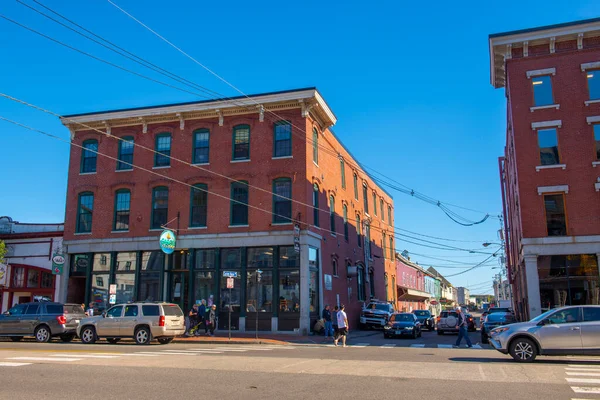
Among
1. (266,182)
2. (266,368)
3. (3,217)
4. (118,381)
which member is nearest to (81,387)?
(118,381)

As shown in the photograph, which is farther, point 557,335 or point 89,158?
point 89,158

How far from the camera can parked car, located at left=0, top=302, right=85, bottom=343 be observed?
73.8 feet

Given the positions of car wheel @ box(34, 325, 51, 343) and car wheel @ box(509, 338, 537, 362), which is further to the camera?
Answer: car wheel @ box(34, 325, 51, 343)

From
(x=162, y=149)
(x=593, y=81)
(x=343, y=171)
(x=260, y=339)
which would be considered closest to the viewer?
(x=260, y=339)

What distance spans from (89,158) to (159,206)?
6.09 meters

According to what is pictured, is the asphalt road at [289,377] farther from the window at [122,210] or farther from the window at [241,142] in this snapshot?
the window at [122,210]

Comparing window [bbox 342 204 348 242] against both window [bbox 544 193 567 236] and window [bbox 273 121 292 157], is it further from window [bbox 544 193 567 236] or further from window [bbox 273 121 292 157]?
window [bbox 544 193 567 236]

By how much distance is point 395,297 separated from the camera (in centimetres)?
5456

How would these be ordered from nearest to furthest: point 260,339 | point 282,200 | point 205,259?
point 260,339, point 282,200, point 205,259

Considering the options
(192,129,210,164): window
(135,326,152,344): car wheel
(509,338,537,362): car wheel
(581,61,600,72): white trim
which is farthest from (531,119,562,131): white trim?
(135,326,152,344): car wheel

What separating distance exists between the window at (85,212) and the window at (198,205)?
683 cm

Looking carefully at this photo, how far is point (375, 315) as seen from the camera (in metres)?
35.2

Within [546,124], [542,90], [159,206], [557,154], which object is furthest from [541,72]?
[159,206]

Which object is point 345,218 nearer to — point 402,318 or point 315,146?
point 315,146
